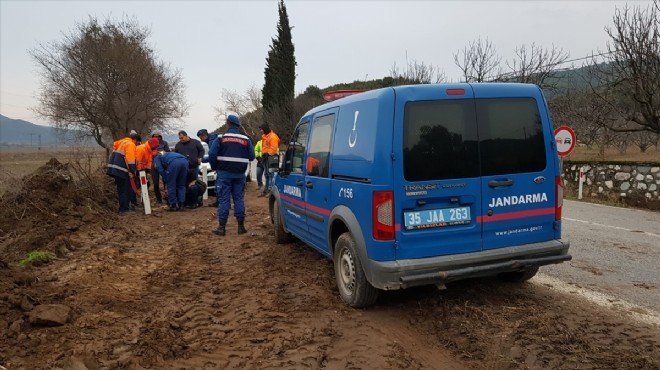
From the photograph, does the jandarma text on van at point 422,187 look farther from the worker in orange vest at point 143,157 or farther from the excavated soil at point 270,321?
the worker in orange vest at point 143,157

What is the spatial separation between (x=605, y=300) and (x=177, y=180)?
8579mm

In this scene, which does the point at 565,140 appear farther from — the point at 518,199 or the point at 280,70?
the point at 280,70

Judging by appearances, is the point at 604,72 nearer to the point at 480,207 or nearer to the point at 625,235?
the point at 625,235

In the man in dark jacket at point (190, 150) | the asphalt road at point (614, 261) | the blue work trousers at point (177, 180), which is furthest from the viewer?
the man in dark jacket at point (190, 150)

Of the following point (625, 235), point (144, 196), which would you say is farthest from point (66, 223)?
point (625, 235)

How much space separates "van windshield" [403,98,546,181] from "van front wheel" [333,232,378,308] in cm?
94

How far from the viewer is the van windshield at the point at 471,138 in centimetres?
365

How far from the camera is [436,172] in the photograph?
145 inches

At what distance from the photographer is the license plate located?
362 centimetres

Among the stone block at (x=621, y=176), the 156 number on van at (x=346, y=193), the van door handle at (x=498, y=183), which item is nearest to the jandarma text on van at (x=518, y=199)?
the van door handle at (x=498, y=183)

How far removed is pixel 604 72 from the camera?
50.3 ft

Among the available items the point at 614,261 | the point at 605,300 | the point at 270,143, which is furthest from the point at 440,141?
the point at 270,143

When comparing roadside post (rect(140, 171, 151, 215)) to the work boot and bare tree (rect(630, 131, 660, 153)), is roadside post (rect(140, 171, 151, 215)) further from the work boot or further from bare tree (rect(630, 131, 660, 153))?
bare tree (rect(630, 131, 660, 153))

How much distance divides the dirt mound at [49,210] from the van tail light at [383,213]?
4728mm
